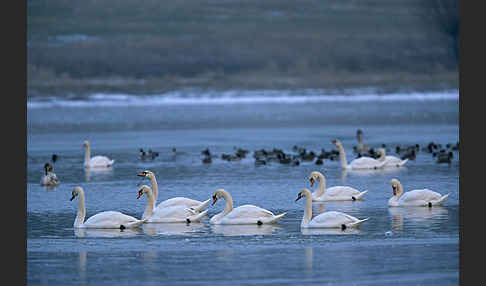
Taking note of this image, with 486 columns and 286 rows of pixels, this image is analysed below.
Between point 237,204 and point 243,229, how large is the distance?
87.8 inches

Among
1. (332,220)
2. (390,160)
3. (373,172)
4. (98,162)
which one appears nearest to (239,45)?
(98,162)

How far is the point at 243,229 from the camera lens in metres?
13.3

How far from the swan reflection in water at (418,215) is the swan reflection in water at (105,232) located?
371 cm

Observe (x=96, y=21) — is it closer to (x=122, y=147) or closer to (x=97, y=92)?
(x=97, y=92)

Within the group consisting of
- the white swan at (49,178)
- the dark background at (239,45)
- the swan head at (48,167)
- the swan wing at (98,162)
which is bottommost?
the white swan at (49,178)

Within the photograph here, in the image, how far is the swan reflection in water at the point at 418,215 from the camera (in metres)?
13.4

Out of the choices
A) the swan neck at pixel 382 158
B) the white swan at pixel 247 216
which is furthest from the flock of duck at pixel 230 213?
the swan neck at pixel 382 158

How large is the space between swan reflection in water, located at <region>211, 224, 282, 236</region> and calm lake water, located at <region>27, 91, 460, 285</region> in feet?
0.10

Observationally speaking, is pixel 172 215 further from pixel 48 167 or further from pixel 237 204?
pixel 48 167

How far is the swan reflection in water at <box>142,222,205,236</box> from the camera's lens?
13203 mm

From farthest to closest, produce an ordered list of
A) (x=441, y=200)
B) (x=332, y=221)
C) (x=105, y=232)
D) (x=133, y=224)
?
(x=441, y=200) < (x=133, y=224) < (x=105, y=232) < (x=332, y=221)

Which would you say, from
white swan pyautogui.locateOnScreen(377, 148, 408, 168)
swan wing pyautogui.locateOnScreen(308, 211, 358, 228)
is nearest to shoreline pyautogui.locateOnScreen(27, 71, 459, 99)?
white swan pyautogui.locateOnScreen(377, 148, 408, 168)

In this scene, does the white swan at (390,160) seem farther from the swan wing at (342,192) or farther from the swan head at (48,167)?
the swan head at (48,167)

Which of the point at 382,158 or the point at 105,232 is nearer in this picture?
the point at 105,232
